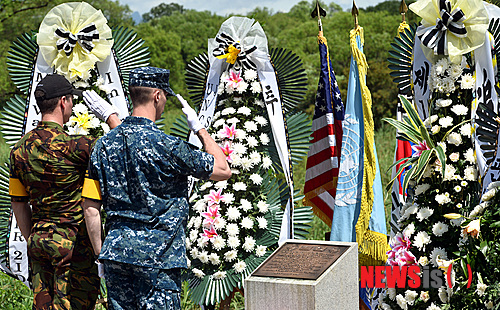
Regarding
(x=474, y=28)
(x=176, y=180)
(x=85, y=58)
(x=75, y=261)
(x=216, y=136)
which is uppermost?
(x=85, y=58)

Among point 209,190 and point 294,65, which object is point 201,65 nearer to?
point 294,65

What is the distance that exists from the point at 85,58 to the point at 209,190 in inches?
58.5

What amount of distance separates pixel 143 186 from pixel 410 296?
5.42 ft

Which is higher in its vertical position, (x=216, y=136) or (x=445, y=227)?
(x=216, y=136)

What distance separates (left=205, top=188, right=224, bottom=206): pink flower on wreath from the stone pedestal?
1.34 metres

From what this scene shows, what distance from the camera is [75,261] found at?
10.7 ft

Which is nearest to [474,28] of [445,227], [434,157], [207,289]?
[434,157]

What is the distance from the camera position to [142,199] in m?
2.81

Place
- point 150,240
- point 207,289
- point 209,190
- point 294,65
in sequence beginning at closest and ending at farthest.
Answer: point 150,240, point 207,289, point 209,190, point 294,65

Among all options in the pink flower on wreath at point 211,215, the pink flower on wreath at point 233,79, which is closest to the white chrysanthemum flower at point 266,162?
the pink flower on wreath at point 211,215

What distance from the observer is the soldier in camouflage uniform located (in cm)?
321

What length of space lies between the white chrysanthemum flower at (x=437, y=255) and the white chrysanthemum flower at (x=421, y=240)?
0.20 feet

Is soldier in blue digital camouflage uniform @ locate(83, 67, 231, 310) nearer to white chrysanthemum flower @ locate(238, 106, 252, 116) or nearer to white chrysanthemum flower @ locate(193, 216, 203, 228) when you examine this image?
white chrysanthemum flower @ locate(193, 216, 203, 228)

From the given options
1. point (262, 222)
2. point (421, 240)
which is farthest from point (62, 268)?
point (421, 240)
